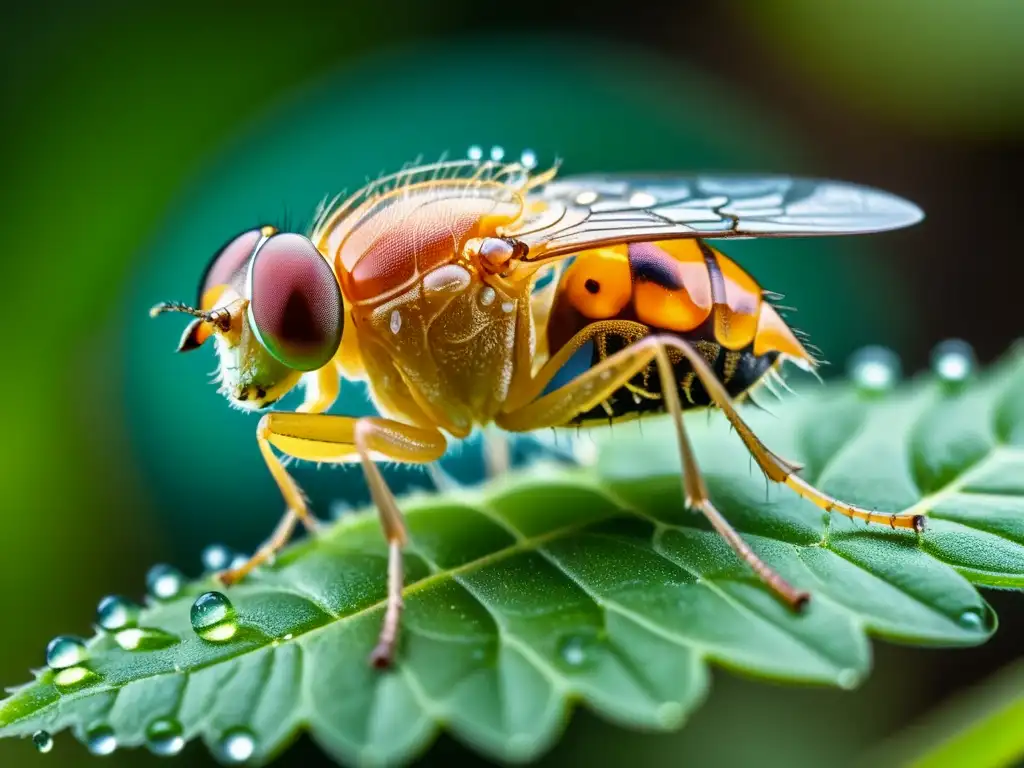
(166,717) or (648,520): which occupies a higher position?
(166,717)

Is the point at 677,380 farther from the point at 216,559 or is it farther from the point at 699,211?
the point at 216,559

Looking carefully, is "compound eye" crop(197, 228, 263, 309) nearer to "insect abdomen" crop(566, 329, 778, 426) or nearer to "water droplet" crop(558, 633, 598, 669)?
"insect abdomen" crop(566, 329, 778, 426)

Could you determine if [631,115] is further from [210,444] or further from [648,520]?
[648,520]

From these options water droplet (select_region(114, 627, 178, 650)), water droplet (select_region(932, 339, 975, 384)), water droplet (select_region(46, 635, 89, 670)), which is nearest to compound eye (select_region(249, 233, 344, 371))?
water droplet (select_region(114, 627, 178, 650))

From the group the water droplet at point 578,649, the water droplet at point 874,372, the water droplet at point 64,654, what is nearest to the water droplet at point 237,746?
the water droplet at point 64,654

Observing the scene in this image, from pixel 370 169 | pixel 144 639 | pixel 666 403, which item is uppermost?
pixel 370 169

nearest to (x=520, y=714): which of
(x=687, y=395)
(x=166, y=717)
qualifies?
(x=166, y=717)

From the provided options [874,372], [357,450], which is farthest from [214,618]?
[874,372]
